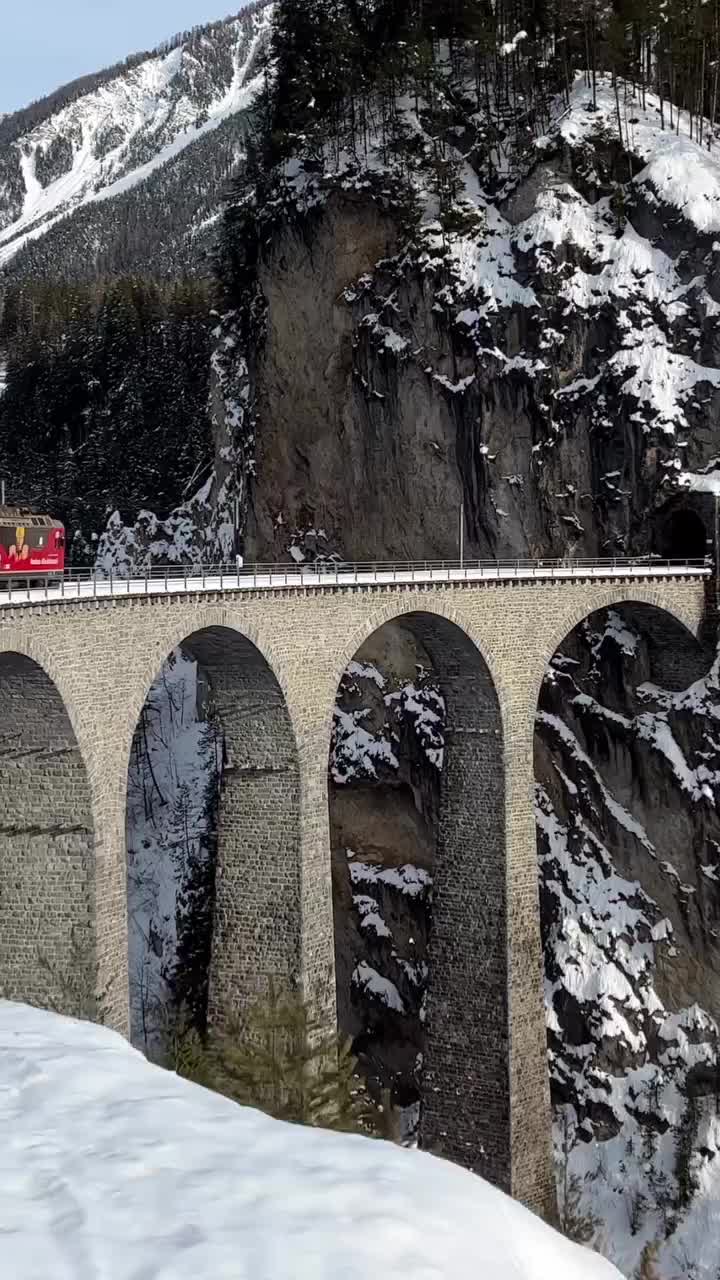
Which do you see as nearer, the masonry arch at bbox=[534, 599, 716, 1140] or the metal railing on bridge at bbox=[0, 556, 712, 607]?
the metal railing on bridge at bbox=[0, 556, 712, 607]

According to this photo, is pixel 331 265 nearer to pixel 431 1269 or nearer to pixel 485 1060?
pixel 485 1060

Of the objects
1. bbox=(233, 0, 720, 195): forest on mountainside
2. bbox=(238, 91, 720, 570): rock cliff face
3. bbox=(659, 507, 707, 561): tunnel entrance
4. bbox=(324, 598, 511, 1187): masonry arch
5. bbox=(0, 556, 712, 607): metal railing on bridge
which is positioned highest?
bbox=(233, 0, 720, 195): forest on mountainside

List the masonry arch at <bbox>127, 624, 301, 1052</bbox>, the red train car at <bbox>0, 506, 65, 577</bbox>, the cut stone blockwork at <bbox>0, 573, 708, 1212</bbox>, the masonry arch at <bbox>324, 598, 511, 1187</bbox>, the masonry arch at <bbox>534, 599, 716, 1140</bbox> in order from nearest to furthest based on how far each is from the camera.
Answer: the cut stone blockwork at <bbox>0, 573, 708, 1212</bbox>, the red train car at <bbox>0, 506, 65, 577</bbox>, the masonry arch at <bbox>127, 624, 301, 1052</bbox>, the masonry arch at <bbox>324, 598, 511, 1187</bbox>, the masonry arch at <bbox>534, 599, 716, 1140</bbox>

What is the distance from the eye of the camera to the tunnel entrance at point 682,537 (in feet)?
180

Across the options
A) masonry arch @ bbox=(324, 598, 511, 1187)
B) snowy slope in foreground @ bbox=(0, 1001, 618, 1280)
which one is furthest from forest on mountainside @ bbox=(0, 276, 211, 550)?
snowy slope in foreground @ bbox=(0, 1001, 618, 1280)

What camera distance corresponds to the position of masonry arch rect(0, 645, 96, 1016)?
27.1m

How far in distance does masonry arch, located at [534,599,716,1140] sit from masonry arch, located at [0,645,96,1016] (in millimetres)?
25178

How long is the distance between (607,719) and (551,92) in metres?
34.7

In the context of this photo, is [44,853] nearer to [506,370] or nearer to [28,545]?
[28,545]

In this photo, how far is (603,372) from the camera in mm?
55219

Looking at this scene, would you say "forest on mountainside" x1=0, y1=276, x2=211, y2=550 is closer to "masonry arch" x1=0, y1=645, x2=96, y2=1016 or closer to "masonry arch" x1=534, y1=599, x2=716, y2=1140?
"masonry arch" x1=534, y1=599, x2=716, y2=1140

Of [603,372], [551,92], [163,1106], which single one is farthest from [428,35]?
[163,1106]

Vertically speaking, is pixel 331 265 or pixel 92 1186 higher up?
pixel 331 265

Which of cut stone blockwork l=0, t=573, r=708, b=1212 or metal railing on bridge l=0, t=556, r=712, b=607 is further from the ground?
metal railing on bridge l=0, t=556, r=712, b=607
